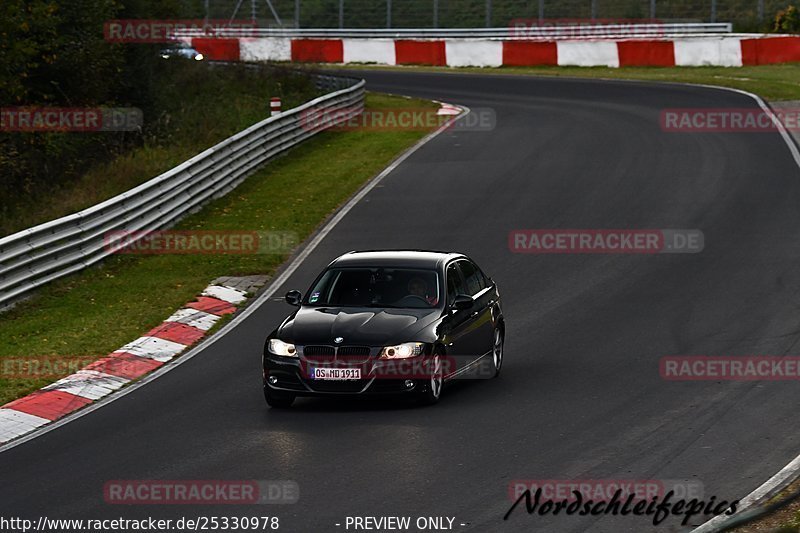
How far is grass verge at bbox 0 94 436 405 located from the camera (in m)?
16.9

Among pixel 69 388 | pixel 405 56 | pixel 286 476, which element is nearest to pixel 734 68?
pixel 405 56

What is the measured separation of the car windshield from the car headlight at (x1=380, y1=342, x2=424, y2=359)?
0.90 m

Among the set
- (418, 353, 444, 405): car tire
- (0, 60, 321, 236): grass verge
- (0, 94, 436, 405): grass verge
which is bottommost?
(0, 94, 436, 405): grass verge

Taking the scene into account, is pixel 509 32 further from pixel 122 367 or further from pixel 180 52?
pixel 122 367

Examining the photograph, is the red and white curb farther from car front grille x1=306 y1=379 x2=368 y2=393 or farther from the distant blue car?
the distant blue car

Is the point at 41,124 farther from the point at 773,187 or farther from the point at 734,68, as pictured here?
the point at 734,68

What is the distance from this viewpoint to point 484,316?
14.4 meters

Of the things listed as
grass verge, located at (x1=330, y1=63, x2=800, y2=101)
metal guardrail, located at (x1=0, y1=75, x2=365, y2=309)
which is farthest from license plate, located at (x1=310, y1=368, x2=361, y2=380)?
grass verge, located at (x1=330, y1=63, x2=800, y2=101)

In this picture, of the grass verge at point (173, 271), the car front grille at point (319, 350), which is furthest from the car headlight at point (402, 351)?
the grass verge at point (173, 271)

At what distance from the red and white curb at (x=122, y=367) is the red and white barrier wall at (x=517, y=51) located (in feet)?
103

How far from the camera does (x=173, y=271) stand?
2153 centimetres

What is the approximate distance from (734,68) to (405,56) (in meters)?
14.9

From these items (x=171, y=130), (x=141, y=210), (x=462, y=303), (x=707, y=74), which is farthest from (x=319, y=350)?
Answer: (x=707, y=74)

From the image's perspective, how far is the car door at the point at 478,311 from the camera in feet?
46.0
